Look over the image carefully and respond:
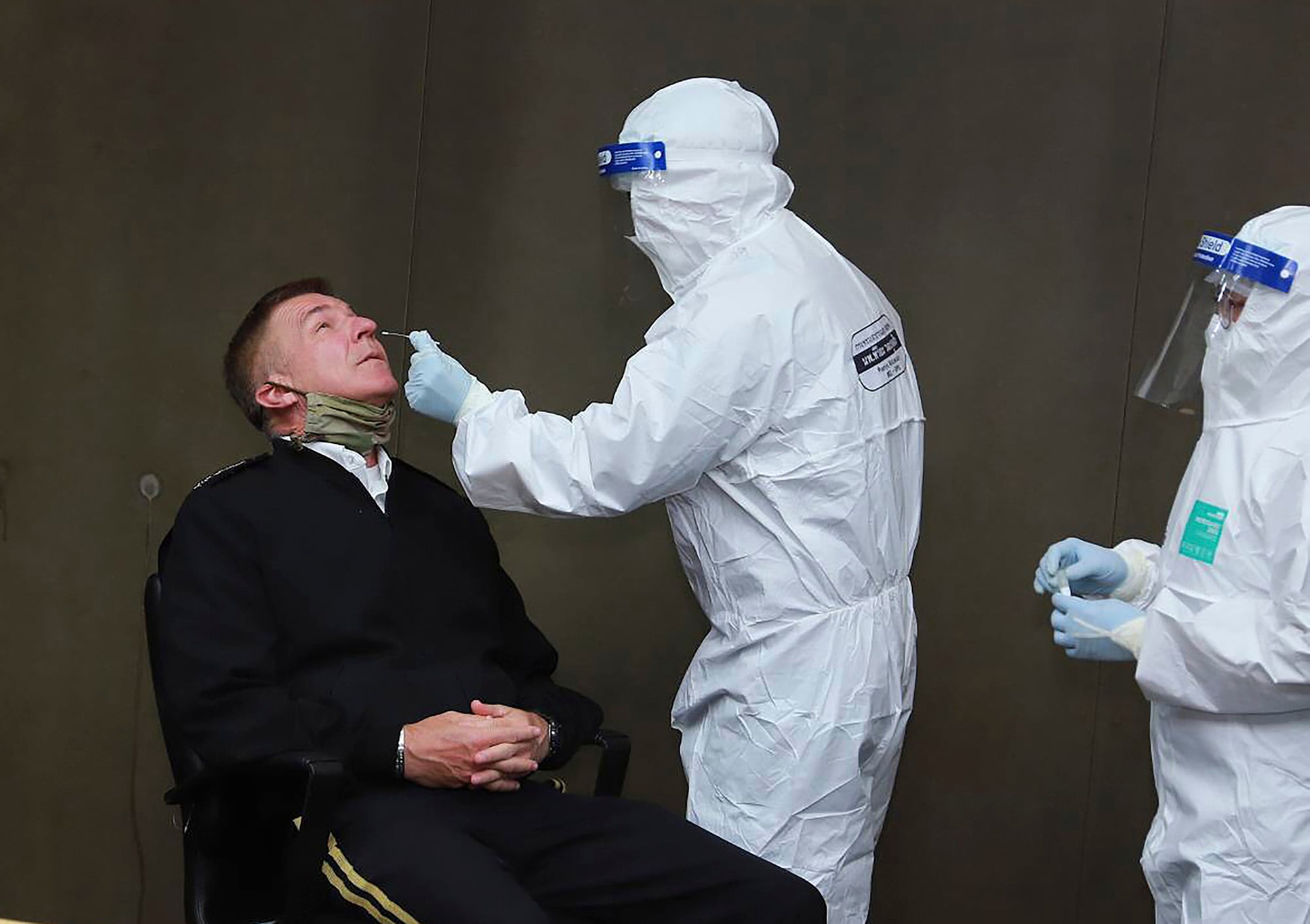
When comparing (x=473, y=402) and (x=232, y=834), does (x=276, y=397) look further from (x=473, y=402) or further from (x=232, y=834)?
(x=232, y=834)

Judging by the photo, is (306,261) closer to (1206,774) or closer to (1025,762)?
(1025,762)

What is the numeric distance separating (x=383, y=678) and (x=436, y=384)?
1.67 ft

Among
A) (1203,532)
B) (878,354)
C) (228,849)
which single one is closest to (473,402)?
(878,354)

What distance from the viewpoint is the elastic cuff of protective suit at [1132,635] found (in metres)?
2.08

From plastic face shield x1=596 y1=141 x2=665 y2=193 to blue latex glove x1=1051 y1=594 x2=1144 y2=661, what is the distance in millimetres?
959

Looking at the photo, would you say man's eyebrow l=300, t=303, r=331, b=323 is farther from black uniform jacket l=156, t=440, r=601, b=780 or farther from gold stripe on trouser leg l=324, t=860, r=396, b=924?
gold stripe on trouser leg l=324, t=860, r=396, b=924

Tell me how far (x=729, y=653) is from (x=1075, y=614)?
0.57 m

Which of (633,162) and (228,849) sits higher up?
(633,162)

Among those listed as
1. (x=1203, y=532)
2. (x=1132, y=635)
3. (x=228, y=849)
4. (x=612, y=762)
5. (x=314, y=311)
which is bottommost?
(x=228, y=849)

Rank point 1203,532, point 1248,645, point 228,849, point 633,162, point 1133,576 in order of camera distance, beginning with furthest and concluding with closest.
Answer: point 633,162 → point 1133,576 → point 228,849 → point 1203,532 → point 1248,645

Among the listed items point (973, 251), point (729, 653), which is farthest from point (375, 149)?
point (729, 653)

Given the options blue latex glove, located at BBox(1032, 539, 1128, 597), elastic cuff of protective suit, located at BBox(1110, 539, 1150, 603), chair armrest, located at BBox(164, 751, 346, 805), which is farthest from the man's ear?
elastic cuff of protective suit, located at BBox(1110, 539, 1150, 603)

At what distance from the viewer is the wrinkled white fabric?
75.3 inches

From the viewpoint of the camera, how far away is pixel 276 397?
2375mm
